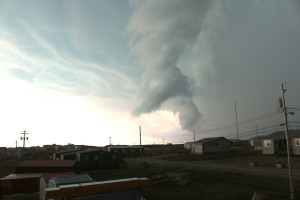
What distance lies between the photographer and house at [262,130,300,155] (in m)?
65.2

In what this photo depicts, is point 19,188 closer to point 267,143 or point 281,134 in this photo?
point 267,143

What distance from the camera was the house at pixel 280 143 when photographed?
6525cm

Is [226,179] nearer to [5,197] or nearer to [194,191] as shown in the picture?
[194,191]

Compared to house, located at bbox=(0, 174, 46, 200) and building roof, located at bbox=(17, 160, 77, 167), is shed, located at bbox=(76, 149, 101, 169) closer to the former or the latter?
building roof, located at bbox=(17, 160, 77, 167)

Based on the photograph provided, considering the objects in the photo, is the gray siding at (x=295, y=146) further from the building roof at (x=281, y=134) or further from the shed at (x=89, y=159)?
the shed at (x=89, y=159)

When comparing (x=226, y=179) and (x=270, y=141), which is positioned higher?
(x=270, y=141)

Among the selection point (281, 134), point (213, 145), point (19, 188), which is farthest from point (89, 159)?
point (281, 134)

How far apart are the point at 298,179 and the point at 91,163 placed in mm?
47583

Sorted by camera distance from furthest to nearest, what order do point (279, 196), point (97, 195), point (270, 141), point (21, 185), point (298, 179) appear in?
point (270, 141) < point (21, 185) < point (298, 179) < point (279, 196) < point (97, 195)

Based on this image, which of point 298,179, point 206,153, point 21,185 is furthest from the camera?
point 206,153

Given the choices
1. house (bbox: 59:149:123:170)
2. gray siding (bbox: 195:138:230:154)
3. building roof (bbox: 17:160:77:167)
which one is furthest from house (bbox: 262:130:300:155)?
building roof (bbox: 17:160:77:167)

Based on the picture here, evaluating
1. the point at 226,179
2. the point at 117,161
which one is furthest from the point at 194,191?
the point at 117,161

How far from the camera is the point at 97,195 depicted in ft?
55.7

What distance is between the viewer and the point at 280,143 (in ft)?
232
